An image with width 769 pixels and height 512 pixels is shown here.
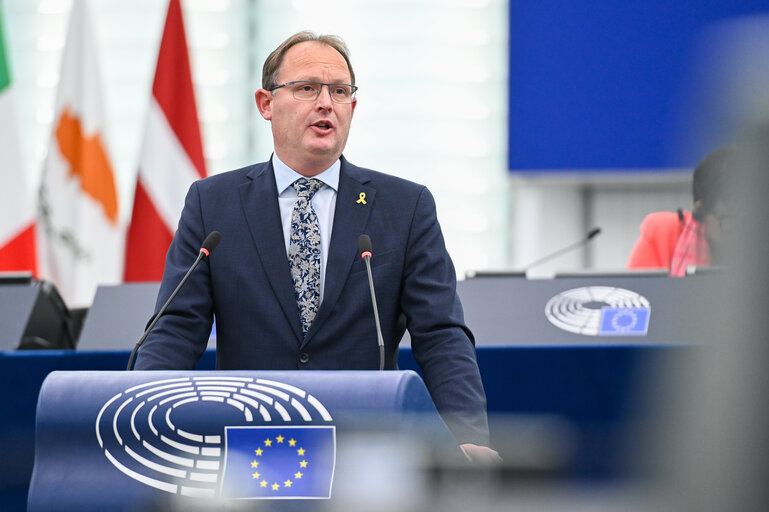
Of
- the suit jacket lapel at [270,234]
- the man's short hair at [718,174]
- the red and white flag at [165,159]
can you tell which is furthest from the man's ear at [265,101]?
the red and white flag at [165,159]

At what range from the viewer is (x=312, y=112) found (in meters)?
2.01

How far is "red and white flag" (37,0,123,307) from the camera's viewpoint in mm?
5590

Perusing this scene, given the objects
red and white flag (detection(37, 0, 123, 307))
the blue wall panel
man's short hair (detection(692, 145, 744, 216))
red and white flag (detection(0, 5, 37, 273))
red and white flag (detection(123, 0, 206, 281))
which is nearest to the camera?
man's short hair (detection(692, 145, 744, 216))

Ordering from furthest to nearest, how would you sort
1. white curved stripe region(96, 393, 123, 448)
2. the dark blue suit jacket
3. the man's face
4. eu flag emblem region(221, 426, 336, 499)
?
the man's face → the dark blue suit jacket → white curved stripe region(96, 393, 123, 448) → eu flag emblem region(221, 426, 336, 499)

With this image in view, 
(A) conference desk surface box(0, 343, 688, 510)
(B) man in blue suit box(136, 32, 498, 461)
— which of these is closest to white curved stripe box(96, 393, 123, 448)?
(B) man in blue suit box(136, 32, 498, 461)

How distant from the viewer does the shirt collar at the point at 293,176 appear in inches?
81.4

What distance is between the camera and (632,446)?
0.54 meters

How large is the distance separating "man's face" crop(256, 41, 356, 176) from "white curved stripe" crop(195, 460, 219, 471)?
0.95 meters

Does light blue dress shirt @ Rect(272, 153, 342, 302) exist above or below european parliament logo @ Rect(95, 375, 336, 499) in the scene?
above

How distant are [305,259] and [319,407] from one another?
2.71ft

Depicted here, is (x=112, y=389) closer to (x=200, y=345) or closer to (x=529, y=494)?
(x=200, y=345)

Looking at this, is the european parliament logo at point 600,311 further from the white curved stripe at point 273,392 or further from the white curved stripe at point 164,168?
the white curved stripe at point 164,168

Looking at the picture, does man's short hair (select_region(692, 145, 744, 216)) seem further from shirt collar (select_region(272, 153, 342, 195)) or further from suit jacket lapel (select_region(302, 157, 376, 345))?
shirt collar (select_region(272, 153, 342, 195))

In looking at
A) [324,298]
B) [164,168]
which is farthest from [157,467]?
[164,168]
